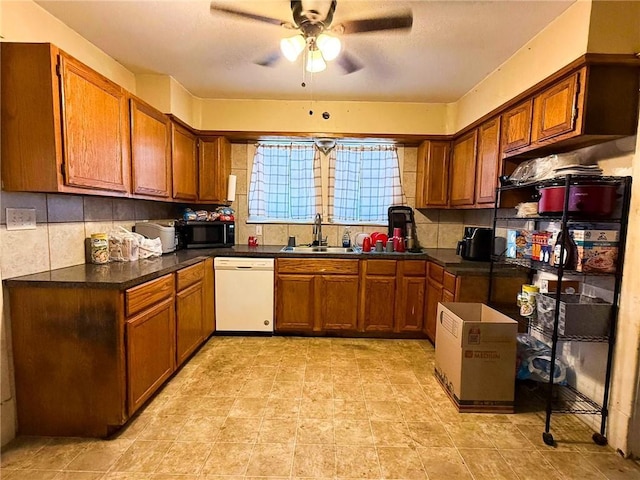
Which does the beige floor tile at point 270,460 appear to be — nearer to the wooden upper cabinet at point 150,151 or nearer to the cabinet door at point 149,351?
the cabinet door at point 149,351

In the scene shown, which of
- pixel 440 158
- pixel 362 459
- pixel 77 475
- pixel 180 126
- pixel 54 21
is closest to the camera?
pixel 77 475

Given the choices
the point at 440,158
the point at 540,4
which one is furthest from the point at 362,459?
the point at 440,158

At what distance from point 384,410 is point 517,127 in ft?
7.24

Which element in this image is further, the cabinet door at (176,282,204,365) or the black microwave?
the black microwave

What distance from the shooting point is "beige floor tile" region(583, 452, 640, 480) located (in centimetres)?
161

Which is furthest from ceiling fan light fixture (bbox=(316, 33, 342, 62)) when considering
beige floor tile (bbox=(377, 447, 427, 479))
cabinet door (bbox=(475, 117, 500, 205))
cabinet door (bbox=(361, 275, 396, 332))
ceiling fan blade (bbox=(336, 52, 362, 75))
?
beige floor tile (bbox=(377, 447, 427, 479))

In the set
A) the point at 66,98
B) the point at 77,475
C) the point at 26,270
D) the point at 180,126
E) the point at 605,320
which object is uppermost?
the point at 180,126

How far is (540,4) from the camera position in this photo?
1870 millimetres

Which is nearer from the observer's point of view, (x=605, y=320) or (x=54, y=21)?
(x=605, y=320)

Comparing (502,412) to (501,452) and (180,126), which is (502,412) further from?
(180,126)

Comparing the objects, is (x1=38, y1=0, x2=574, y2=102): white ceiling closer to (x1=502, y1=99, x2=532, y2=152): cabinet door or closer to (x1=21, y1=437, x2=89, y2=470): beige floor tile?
(x1=502, y1=99, x2=532, y2=152): cabinet door

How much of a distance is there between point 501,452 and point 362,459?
761 mm

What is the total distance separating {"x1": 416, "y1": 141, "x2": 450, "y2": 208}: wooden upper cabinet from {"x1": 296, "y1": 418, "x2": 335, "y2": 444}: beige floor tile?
2.54m

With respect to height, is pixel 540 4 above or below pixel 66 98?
above
